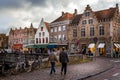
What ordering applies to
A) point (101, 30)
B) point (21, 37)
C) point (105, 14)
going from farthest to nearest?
point (21, 37) → point (105, 14) → point (101, 30)

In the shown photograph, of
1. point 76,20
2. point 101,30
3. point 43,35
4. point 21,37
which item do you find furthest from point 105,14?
point 21,37

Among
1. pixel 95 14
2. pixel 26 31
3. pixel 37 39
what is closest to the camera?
pixel 95 14

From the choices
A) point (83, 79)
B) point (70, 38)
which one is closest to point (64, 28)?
point (70, 38)

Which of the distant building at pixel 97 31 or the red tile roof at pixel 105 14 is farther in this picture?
the red tile roof at pixel 105 14

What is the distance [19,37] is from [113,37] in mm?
46075

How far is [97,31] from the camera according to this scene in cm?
5419

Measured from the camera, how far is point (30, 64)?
20.6 meters

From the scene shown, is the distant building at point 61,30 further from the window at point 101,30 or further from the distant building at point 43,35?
the window at point 101,30

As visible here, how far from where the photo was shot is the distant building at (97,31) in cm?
5172

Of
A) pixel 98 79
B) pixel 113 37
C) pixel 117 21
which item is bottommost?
pixel 98 79

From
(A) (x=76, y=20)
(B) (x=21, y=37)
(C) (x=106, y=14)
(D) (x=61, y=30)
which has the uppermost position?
(C) (x=106, y=14)

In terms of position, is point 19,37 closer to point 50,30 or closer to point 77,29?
point 50,30

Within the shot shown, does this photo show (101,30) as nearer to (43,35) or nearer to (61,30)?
(61,30)

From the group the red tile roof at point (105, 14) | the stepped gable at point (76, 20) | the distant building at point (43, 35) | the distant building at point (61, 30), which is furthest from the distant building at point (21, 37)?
the red tile roof at point (105, 14)
